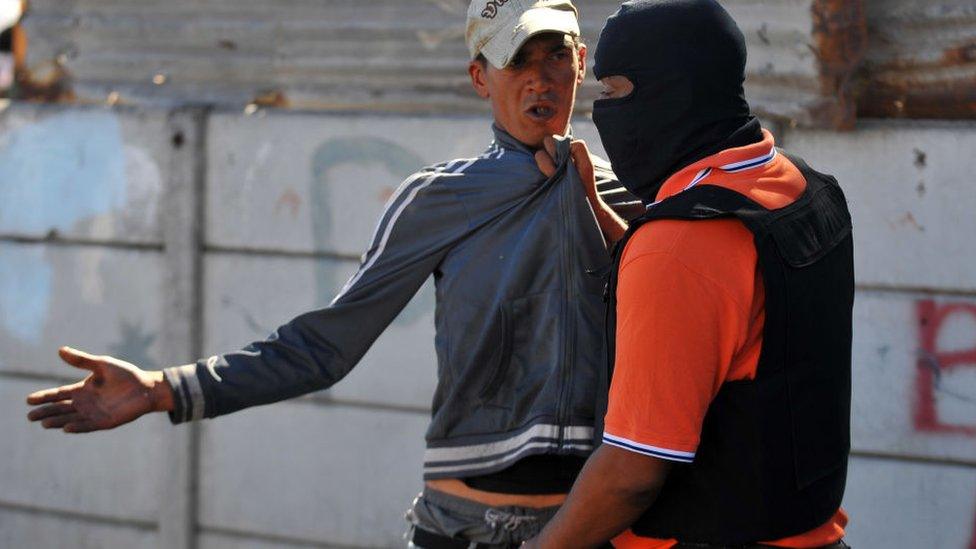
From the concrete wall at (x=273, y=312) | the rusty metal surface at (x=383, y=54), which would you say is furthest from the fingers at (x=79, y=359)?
the rusty metal surface at (x=383, y=54)

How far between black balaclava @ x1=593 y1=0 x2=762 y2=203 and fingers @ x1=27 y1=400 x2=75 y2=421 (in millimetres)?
1264

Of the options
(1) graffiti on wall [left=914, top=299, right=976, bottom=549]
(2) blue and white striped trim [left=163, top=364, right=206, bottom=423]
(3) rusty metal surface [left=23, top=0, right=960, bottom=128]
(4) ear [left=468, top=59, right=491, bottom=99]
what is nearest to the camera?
(2) blue and white striped trim [left=163, top=364, right=206, bottom=423]

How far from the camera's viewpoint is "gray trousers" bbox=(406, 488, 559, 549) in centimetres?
275

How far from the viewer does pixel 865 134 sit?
399 cm

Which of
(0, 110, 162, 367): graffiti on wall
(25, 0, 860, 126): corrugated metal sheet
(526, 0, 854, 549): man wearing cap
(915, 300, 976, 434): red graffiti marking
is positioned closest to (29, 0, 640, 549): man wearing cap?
(526, 0, 854, 549): man wearing cap

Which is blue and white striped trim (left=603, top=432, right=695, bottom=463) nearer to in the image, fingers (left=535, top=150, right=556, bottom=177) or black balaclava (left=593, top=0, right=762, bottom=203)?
black balaclava (left=593, top=0, right=762, bottom=203)

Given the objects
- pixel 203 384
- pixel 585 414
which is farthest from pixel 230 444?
pixel 585 414

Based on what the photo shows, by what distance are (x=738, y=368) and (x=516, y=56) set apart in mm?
1000

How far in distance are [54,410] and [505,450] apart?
2.98 feet

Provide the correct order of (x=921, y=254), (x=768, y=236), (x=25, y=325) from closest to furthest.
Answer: (x=768, y=236)
(x=921, y=254)
(x=25, y=325)

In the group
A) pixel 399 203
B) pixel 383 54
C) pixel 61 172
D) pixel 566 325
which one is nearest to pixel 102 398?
pixel 399 203

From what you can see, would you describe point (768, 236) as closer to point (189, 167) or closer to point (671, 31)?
point (671, 31)

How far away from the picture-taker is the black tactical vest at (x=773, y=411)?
6.87 ft

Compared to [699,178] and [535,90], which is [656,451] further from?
[535,90]
